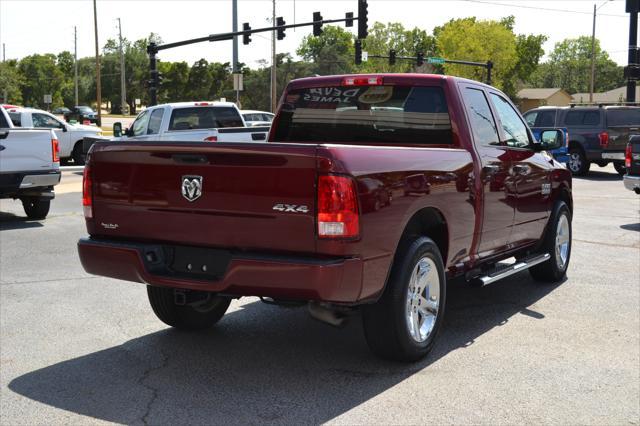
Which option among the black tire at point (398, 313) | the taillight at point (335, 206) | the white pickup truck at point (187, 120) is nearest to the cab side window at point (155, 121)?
the white pickup truck at point (187, 120)

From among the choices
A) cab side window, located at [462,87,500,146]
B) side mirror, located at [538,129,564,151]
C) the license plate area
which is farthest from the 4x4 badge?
side mirror, located at [538,129,564,151]

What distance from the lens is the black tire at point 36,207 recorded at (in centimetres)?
1295

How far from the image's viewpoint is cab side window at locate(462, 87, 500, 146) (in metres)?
6.22

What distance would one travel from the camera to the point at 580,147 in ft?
78.3

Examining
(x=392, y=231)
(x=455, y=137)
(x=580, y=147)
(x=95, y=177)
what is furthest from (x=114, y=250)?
(x=580, y=147)

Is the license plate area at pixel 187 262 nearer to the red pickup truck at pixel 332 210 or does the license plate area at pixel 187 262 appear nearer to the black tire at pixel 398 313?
the red pickup truck at pixel 332 210

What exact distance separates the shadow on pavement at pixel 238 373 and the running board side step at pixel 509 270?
15.8 inches

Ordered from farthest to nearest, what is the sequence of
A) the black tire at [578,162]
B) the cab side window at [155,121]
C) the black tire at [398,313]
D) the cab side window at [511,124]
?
the black tire at [578,162], the cab side window at [155,121], the cab side window at [511,124], the black tire at [398,313]

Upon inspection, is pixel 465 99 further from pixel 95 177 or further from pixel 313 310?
pixel 95 177

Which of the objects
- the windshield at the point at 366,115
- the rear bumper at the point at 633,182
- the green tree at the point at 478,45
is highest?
the green tree at the point at 478,45

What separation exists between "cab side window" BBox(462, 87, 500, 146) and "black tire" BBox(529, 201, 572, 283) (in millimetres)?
1524

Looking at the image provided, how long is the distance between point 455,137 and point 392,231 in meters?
1.46

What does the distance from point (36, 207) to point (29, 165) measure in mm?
867

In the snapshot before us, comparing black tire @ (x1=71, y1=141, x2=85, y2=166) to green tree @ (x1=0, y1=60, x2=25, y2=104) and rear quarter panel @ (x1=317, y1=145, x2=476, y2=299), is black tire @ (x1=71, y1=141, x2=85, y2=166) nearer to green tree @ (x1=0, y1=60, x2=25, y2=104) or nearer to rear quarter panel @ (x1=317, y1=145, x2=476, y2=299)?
rear quarter panel @ (x1=317, y1=145, x2=476, y2=299)
